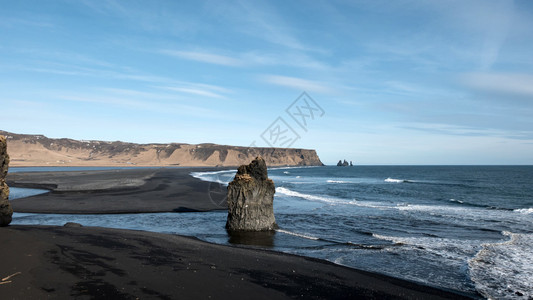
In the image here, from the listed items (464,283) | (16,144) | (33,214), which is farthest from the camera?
(16,144)

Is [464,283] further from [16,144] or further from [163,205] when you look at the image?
[16,144]

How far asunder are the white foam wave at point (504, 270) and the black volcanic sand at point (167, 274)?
190 cm

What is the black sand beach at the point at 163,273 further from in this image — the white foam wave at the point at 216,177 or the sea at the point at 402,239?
the white foam wave at the point at 216,177

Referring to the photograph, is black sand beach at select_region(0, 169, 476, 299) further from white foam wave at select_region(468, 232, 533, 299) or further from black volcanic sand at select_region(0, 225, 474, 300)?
white foam wave at select_region(468, 232, 533, 299)

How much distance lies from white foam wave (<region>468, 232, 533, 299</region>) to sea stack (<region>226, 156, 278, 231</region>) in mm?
10045

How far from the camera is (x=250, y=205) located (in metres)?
18.6

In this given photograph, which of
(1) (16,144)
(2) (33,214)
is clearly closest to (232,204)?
(2) (33,214)

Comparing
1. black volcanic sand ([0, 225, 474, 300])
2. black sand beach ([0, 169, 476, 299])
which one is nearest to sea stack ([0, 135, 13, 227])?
black sand beach ([0, 169, 476, 299])

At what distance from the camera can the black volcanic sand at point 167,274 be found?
312 inches

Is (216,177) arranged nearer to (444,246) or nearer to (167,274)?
(444,246)

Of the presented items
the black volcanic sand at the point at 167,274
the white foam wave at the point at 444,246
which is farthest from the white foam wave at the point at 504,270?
the black volcanic sand at the point at 167,274

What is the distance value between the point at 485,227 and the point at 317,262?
15713 millimetres

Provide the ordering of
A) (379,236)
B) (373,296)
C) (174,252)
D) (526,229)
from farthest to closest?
(526,229) → (379,236) → (174,252) → (373,296)

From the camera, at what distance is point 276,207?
29469 millimetres
